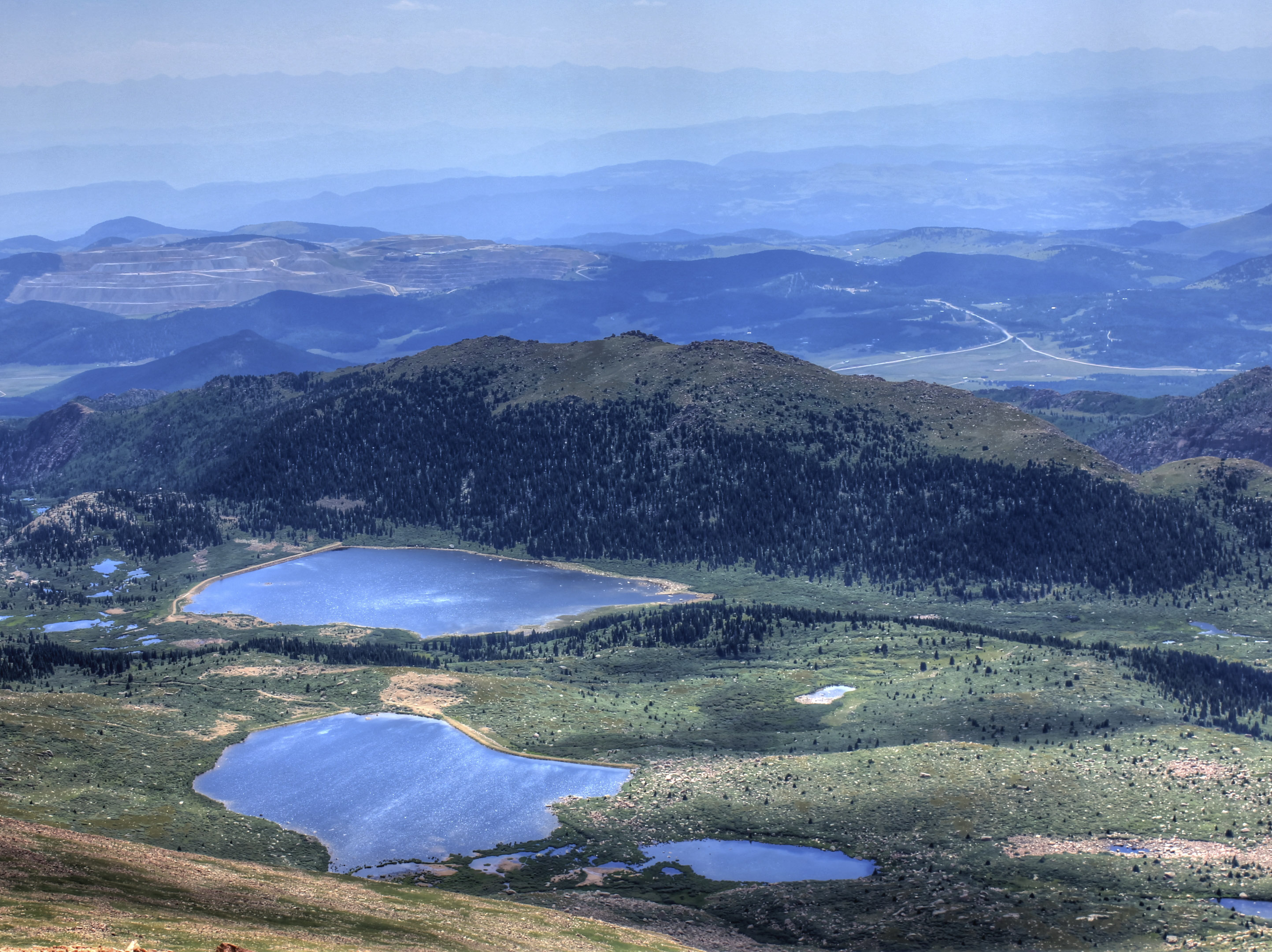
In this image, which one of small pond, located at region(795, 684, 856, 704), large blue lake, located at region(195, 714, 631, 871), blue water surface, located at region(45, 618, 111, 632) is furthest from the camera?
blue water surface, located at region(45, 618, 111, 632)

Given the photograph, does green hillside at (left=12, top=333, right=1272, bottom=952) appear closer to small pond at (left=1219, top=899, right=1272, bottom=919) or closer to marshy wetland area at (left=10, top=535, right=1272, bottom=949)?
marshy wetland area at (left=10, top=535, right=1272, bottom=949)

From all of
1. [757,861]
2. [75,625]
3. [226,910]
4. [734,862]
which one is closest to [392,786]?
[734,862]

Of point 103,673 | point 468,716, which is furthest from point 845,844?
point 103,673

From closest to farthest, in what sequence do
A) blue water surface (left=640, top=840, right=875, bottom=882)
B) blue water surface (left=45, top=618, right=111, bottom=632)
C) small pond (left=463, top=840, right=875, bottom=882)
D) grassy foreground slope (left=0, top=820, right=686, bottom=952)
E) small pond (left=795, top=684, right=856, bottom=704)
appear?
1. grassy foreground slope (left=0, top=820, right=686, bottom=952)
2. blue water surface (left=640, top=840, right=875, bottom=882)
3. small pond (left=463, top=840, right=875, bottom=882)
4. small pond (left=795, top=684, right=856, bottom=704)
5. blue water surface (left=45, top=618, right=111, bottom=632)

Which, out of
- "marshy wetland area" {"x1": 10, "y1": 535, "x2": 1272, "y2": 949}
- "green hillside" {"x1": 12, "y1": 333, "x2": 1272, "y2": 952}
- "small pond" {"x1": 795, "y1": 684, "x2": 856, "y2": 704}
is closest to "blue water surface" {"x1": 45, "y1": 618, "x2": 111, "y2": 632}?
"green hillside" {"x1": 12, "y1": 333, "x2": 1272, "y2": 952}

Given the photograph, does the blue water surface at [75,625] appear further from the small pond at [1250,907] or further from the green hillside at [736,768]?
the small pond at [1250,907]

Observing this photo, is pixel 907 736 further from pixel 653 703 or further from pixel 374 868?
pixel 374 868
